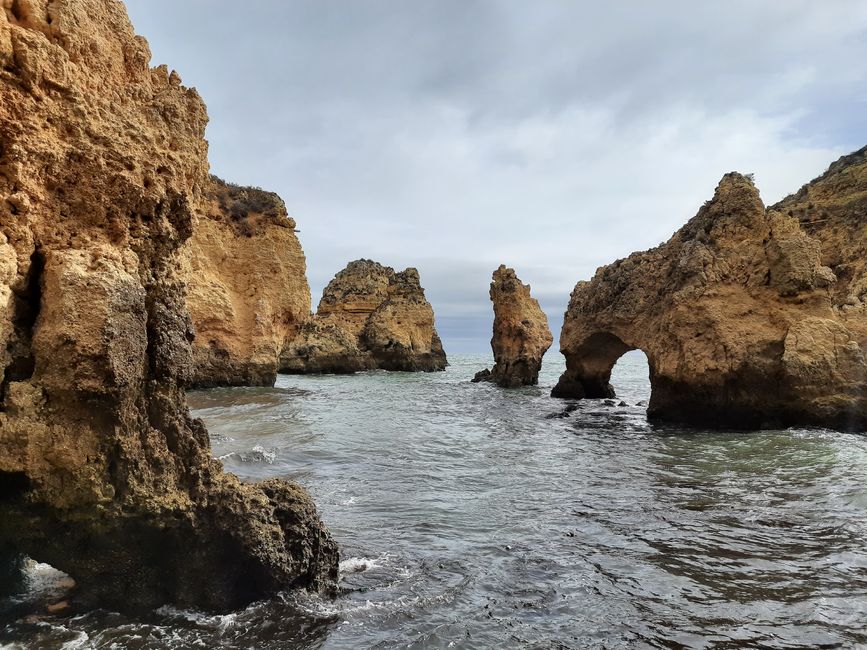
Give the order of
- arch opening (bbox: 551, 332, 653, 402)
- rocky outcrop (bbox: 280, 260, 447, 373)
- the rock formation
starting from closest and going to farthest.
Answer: the rock formation
arch opening (bbox: 551, 332, 653, 402)
rocky outcrop (bbox: 280, 260, 447, 373)

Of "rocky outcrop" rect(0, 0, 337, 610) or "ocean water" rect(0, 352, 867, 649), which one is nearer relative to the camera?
"rocky outcrop" rect(0, 0, 337, 610)

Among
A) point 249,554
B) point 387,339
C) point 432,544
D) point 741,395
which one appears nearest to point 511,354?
point 387,339

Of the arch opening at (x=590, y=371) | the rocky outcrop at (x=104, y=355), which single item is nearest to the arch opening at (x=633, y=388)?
the arch opening at (x=590, y=371)

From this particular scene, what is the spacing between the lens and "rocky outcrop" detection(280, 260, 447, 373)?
48.0 m

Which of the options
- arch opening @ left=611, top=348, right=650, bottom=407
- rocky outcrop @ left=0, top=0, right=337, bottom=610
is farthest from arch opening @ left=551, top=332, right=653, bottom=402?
rocky outcrop @ left=0, top=0, right=337, bottom=610

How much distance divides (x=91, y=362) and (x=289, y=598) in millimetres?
2409

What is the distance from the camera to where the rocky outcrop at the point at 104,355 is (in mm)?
3746

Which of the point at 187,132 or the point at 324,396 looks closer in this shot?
the point at 187,132

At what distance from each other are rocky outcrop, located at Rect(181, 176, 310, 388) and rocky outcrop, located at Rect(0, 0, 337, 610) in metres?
21.9

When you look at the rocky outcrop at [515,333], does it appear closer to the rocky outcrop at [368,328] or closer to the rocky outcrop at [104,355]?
the rocky outcrop at [368,328]

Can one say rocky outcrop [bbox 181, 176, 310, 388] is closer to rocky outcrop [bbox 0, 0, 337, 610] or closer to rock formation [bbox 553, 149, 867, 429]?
rock formation [bbox 553, 149, 867, 429]

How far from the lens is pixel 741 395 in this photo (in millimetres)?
14945

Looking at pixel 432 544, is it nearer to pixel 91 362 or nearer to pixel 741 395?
pixel 91 362

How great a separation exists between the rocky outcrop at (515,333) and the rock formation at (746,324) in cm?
1528
